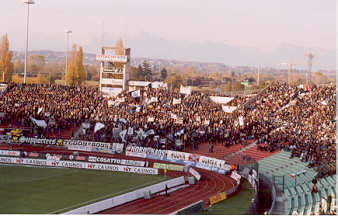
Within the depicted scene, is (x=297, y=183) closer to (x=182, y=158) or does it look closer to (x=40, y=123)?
(x=182, y=158)

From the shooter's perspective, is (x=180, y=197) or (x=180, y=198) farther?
(x=180, y=197)

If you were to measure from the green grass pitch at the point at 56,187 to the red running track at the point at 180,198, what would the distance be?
293 centimetres

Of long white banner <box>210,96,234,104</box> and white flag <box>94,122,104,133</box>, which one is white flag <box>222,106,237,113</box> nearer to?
long white banner <box>210,96,234,104</box>

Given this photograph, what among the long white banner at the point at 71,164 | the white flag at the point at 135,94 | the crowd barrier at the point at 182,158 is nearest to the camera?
the long white banner at the point at 71,164

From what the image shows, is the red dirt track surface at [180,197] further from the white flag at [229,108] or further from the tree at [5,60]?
the tree at [5,60]

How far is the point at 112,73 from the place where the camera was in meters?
70.0

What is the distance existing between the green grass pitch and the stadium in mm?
78

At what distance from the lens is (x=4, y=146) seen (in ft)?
168

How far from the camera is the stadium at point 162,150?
30.1m

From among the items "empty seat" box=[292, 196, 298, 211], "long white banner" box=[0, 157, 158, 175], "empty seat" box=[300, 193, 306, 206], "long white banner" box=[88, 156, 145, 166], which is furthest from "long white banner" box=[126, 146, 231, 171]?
"empty seat" box=[292, 196, 298, 211]

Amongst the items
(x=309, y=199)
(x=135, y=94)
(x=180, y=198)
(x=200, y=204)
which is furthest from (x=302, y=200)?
(x=135, y=94)

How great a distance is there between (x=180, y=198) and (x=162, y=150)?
15685mm

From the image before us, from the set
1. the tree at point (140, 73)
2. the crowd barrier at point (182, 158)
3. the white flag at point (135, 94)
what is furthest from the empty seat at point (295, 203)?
the tree at point (140, 73)

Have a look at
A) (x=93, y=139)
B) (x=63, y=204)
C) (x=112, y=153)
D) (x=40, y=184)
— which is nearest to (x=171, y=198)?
(x=63, y=204)
